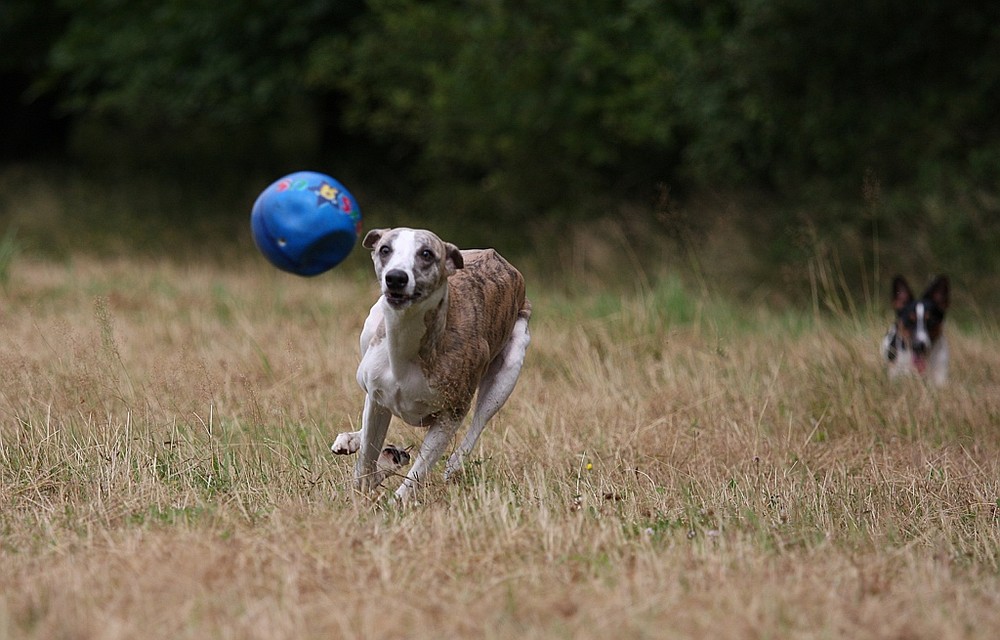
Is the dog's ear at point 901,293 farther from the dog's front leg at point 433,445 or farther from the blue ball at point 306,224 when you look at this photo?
the dog's front leg at point 433,445

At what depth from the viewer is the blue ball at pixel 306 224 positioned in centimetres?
731

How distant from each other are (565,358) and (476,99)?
8.61 meters

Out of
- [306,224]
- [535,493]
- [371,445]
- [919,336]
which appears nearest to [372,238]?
[371,445]

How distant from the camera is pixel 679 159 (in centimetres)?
1767

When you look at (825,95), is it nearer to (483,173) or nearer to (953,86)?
(953,86)

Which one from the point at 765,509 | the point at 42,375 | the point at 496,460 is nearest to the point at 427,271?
the point at 496,460

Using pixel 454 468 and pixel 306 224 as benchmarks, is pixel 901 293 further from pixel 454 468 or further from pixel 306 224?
pixel 454 468

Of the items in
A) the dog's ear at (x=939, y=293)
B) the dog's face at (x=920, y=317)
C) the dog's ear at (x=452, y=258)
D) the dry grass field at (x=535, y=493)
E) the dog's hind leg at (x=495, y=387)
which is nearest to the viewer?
the dry grass field at (x=535, y=493)

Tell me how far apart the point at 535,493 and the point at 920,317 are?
4979 millimetres

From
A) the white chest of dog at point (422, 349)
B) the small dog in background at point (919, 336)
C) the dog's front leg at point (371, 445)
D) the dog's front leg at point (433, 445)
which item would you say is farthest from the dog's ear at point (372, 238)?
the small dog in background at point (919, 336)

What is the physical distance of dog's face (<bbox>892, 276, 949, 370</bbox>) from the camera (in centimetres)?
922

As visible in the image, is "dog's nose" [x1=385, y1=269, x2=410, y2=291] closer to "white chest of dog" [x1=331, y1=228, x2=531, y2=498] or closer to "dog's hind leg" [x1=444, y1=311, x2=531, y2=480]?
"white chest of dog" [x1=331, y1=228, x2=531, y2=498]

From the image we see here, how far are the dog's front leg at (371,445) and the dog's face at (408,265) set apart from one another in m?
0.60

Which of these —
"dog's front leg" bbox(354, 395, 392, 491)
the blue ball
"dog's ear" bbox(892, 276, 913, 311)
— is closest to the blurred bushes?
"dog's ear" bbox(892, 276, 913, 311)
